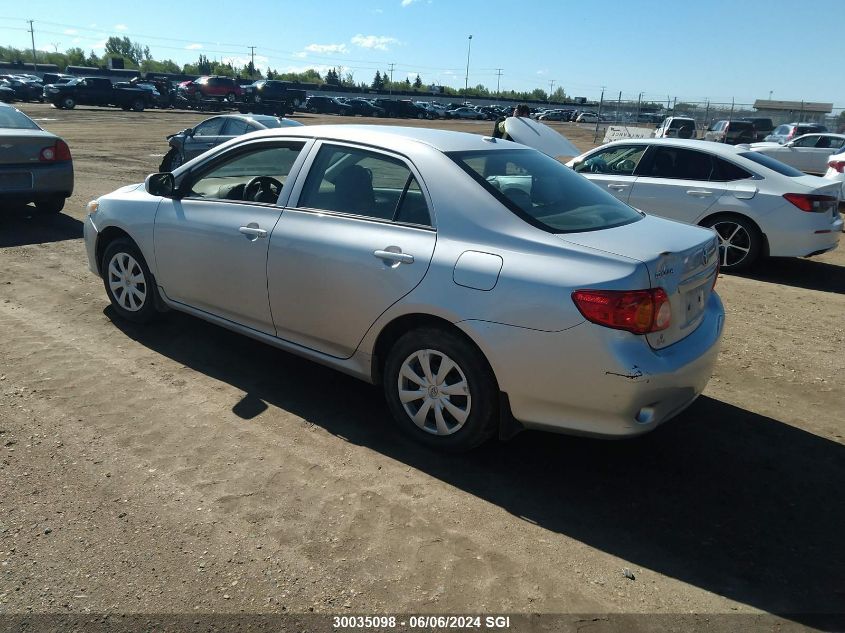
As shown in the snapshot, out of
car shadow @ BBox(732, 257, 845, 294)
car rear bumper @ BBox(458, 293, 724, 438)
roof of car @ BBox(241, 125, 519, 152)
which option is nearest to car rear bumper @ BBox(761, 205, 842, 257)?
car shadow @ BBox(732, 257, 845, 294)

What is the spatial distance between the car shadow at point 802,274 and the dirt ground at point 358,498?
3.00 m

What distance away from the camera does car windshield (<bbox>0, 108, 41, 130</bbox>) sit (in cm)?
893

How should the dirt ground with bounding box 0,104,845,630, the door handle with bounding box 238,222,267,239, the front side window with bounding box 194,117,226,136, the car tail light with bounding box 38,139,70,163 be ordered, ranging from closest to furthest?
the dirt ground with bounding box 0,104,845,630 → the door handle with bounding box 238,222,267,239 → the car tail light with bounding box 38,139,70,163 → the front side window with bounding box 194,117,226,136

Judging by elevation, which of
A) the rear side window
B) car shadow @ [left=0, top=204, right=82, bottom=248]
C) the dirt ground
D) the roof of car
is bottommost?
the dirt ground

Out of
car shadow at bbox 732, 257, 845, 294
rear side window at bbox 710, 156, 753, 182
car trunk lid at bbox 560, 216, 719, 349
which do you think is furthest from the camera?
rear side window at bbox 710, 156, 753, 182

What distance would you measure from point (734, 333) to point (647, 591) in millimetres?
3781

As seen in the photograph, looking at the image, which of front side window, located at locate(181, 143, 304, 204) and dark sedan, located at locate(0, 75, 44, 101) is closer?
front side window, located at locate(181, 143, 304, 204)

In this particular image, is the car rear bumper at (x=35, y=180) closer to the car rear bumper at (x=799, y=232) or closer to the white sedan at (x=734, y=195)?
the white sedan at (x=734, y=195)

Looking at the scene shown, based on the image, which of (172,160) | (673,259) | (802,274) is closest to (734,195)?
(802,274)

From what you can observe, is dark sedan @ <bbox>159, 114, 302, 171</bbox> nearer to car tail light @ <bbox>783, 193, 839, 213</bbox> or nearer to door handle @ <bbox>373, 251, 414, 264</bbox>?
car tail light @ <bbox>783, 193, 839, 213</bbox>

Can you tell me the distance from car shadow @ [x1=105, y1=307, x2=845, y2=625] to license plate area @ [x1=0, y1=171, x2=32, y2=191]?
17.7 ft

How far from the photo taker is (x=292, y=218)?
4.22m

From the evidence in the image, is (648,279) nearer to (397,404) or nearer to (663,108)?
(397,404)

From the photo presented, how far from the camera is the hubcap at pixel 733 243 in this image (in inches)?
317
